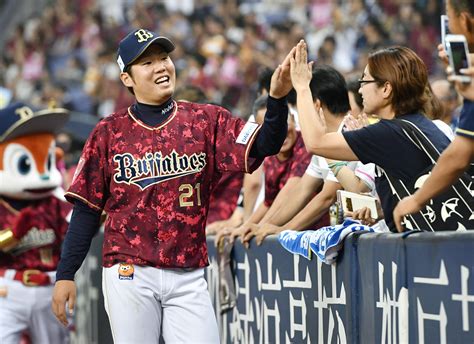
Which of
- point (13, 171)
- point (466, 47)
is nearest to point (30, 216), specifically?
point (13, 171)

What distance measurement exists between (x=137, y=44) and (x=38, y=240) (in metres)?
2.35

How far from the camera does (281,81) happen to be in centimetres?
550

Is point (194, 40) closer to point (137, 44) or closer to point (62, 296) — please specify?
point (137, 44)

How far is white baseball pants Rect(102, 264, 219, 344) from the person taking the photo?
5.75 meters

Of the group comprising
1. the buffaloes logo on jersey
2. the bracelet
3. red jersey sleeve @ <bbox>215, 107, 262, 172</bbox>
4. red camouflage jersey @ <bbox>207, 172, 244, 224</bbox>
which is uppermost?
red jersey sleeve @ <bbox>215, 107, 262, 172</bbox>

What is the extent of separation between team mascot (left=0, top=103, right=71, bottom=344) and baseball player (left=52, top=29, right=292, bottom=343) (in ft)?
5.99

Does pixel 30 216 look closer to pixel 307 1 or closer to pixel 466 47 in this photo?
pixel 466 47

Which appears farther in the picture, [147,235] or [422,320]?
[147,235]

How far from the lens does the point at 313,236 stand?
6.08 metres

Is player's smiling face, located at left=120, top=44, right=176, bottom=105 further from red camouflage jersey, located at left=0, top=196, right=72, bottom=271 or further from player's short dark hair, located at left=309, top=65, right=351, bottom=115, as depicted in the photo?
red camouflage jersey, located at left=0, top=196, right=72, bottom=271

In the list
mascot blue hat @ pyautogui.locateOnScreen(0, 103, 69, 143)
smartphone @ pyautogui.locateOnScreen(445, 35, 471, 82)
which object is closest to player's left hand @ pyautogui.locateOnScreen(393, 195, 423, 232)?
smartphone @ pyautogui.locateOnScreen(445, 35, 471, 82)

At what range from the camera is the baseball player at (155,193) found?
5.78m

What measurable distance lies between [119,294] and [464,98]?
222 cm

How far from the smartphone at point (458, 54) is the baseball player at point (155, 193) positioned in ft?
4.76
